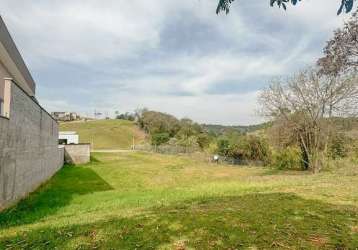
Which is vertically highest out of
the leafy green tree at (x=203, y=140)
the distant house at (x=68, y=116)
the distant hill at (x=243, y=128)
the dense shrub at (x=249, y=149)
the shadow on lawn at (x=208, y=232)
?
the distant house at (x=68, y=116)

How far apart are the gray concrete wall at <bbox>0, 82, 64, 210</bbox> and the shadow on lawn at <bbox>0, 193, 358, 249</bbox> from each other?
4368 mm

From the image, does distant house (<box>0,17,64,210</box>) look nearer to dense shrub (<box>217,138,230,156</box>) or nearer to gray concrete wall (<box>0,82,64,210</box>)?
gray concrete wall (<box>0,82,64,210</box>)

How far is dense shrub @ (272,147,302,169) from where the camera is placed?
30.4 m

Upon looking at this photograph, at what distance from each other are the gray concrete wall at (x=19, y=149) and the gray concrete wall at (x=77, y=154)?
19026 mm

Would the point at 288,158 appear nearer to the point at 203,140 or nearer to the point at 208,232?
the point at 208,232

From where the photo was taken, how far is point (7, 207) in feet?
32.4

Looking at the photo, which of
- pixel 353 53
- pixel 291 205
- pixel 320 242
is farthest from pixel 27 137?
pixel 353 53

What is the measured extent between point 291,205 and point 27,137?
942 centimetres

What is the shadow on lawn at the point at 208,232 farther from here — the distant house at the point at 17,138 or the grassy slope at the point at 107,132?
the grassy slope at the point at 107,132

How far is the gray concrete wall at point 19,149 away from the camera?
9.43m

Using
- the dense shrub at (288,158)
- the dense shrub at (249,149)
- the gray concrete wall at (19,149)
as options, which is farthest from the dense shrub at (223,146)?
the gray concrete wall at (19,149)

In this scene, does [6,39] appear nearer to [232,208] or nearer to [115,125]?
[232,208]

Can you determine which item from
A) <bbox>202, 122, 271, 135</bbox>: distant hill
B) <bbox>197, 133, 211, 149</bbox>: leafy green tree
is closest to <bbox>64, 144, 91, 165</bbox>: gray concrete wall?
<bbox>202, 122, 271, 135</bbox>: distant hill

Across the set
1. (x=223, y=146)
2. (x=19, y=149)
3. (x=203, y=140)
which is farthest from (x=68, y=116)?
(x=19, y=149)
